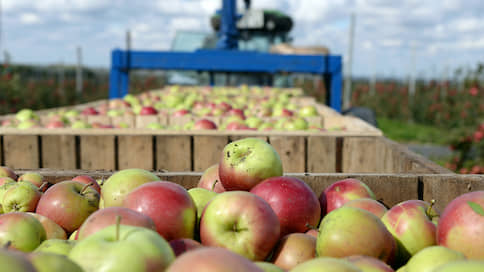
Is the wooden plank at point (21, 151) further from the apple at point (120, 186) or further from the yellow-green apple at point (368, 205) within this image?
the yellow-green apple at point (368, 205)

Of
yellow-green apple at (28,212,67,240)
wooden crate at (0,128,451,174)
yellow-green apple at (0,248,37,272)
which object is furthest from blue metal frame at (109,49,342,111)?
yellow-green apple at (0,248,37,272)

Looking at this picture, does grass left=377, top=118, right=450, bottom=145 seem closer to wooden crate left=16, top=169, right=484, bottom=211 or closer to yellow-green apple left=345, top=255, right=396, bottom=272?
wooden crate left=16, top=169, right=484, bottom=211

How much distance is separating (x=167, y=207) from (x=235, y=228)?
214 millimetres

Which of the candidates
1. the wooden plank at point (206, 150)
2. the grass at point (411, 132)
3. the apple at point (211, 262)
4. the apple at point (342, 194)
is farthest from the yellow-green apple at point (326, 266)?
the grass at point (411, 132)

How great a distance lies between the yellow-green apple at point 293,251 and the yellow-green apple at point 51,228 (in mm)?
751

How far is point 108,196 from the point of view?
5.56 feet

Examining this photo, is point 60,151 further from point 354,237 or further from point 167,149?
point 354,237

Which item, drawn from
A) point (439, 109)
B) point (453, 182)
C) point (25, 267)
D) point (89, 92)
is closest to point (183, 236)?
point (25, 267)

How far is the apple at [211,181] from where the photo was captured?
6.81ft

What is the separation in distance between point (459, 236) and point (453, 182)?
873 millimetres

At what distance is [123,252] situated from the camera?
971mm

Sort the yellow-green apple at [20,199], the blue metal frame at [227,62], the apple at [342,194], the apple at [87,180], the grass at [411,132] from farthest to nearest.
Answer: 1. the grass at [411,132]
2. the blue metal frame at [227,62]
3. the apple at [87,180]
4. the apple at [342,194]
5. the yellow-green apple at [20,199]

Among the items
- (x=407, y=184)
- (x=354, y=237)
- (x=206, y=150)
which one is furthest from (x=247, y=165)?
(x=206, y=150)

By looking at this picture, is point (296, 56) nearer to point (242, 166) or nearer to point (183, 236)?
point (242, 166)
